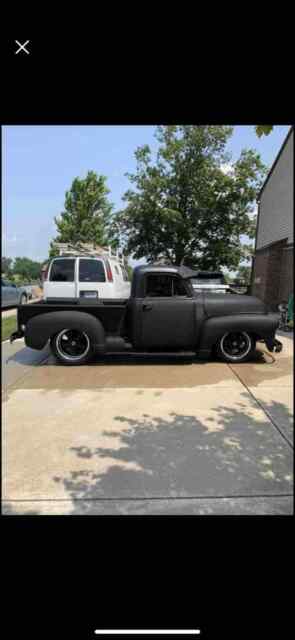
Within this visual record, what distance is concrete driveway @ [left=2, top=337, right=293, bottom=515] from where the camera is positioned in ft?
5.04

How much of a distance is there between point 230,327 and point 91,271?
4122 millimetres

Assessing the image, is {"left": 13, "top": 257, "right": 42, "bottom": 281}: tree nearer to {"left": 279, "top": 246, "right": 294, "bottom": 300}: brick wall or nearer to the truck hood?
{"left": 279, "top": 246, "right": 294, "bottom": 300}: brick wall

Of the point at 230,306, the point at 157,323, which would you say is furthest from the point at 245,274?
the point at 157,323

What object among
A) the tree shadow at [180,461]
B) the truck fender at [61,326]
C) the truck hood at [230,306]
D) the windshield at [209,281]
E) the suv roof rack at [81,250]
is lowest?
the tree shadow at [180,461]

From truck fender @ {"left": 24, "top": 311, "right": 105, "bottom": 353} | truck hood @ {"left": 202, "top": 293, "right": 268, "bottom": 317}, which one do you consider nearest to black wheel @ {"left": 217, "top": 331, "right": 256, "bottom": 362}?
truck hood @ {"left": 202, "top": 293, "right": 268, "bottom": 317}

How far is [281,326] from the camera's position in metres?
4.77

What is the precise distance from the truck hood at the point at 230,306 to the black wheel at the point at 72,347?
2.30 metres

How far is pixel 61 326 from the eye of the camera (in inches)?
181

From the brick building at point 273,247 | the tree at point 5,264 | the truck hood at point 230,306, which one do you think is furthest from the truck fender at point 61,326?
the tree at point 5,264

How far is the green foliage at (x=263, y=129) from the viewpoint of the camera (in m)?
0.82

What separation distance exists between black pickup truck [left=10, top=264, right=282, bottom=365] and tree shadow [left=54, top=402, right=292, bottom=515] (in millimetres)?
1951

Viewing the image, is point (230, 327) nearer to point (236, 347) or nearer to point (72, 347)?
point (236, 347)
